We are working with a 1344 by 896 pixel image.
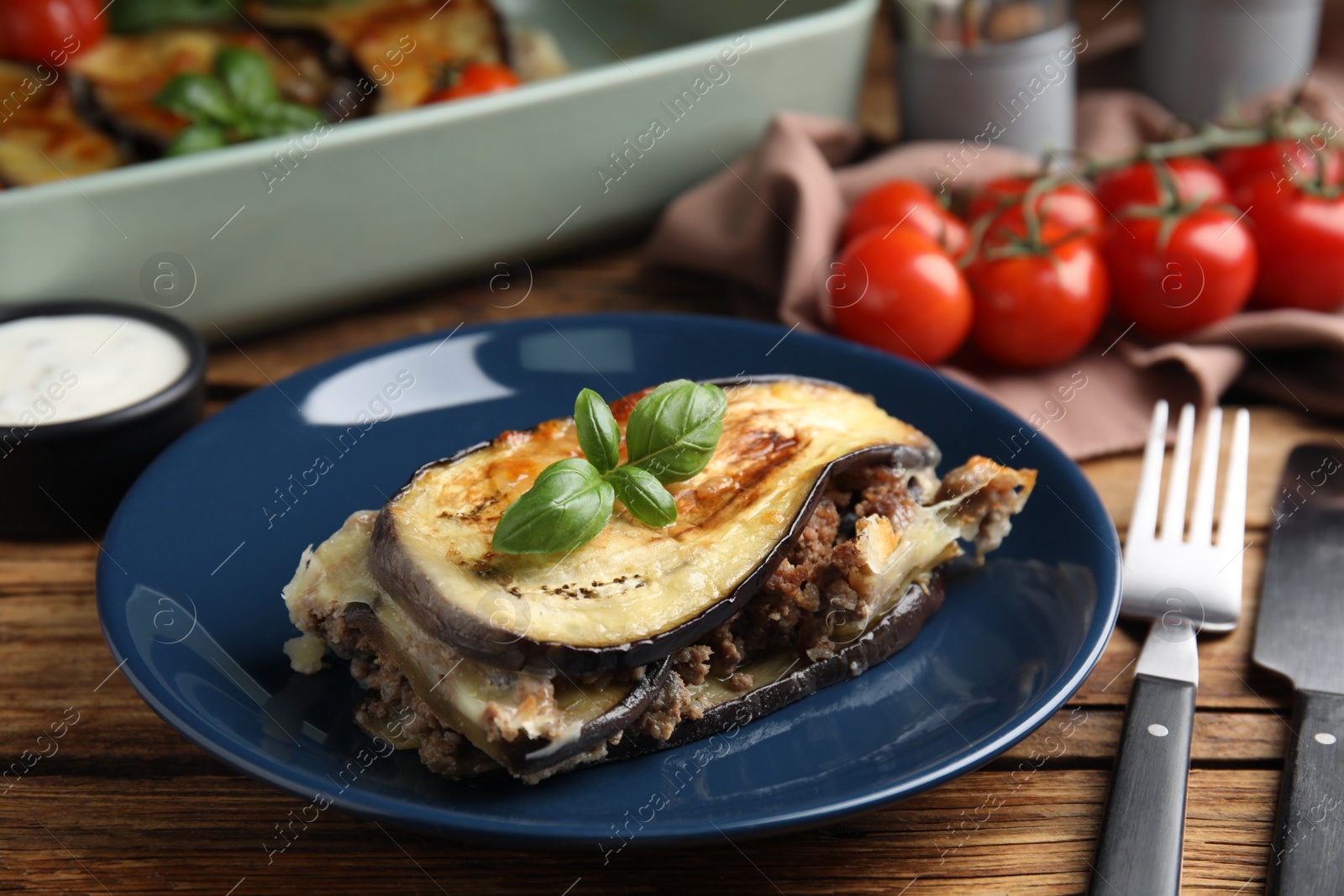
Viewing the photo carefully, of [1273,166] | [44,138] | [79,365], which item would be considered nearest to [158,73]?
[44,138]

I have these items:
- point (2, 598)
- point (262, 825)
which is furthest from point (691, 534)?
point (2, 598)

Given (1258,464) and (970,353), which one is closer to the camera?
(1258,464)

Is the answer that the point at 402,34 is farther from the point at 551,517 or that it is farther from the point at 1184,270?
the point at 551,517

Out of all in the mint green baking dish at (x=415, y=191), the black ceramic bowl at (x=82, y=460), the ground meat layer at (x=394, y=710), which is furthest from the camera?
the mint green baking dish at (x=415, y=191)

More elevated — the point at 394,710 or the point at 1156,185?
the point at 1156,185

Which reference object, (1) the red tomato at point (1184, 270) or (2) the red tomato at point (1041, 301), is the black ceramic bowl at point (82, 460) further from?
(1) the red tomato at point (1184, 270)

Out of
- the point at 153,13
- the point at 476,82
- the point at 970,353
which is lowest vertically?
the point at 970,353

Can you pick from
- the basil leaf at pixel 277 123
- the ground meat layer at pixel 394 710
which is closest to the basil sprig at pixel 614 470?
the ground meat layer at pixel 394 710
